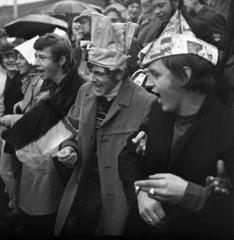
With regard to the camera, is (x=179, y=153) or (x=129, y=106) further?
(x=129, y=106)

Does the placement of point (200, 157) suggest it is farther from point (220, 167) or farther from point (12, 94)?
point (12, 94)

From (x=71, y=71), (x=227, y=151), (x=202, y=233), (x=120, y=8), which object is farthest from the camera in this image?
(x=120, y=8)

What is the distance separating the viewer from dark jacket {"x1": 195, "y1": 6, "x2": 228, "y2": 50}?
317cm

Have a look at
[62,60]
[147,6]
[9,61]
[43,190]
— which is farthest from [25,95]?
[147,6]

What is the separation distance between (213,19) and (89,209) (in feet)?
6.06

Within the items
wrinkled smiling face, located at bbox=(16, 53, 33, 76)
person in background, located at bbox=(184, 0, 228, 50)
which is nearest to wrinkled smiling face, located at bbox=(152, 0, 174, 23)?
person in background, located at bbox=(184, 0, 228, 50)

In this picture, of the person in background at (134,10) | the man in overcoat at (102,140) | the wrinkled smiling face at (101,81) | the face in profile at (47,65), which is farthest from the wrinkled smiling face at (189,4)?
the person in background at (134,10)

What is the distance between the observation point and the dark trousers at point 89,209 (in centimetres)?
321

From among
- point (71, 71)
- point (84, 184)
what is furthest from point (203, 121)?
point (71, 71)

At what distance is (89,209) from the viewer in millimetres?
3230

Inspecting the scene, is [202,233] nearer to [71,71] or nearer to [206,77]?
[206,77]

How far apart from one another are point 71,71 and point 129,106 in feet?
2.68

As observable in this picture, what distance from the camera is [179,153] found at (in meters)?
2.26

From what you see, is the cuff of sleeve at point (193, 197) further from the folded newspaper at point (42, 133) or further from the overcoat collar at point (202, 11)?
the overcoat collar at point (202, 11)
